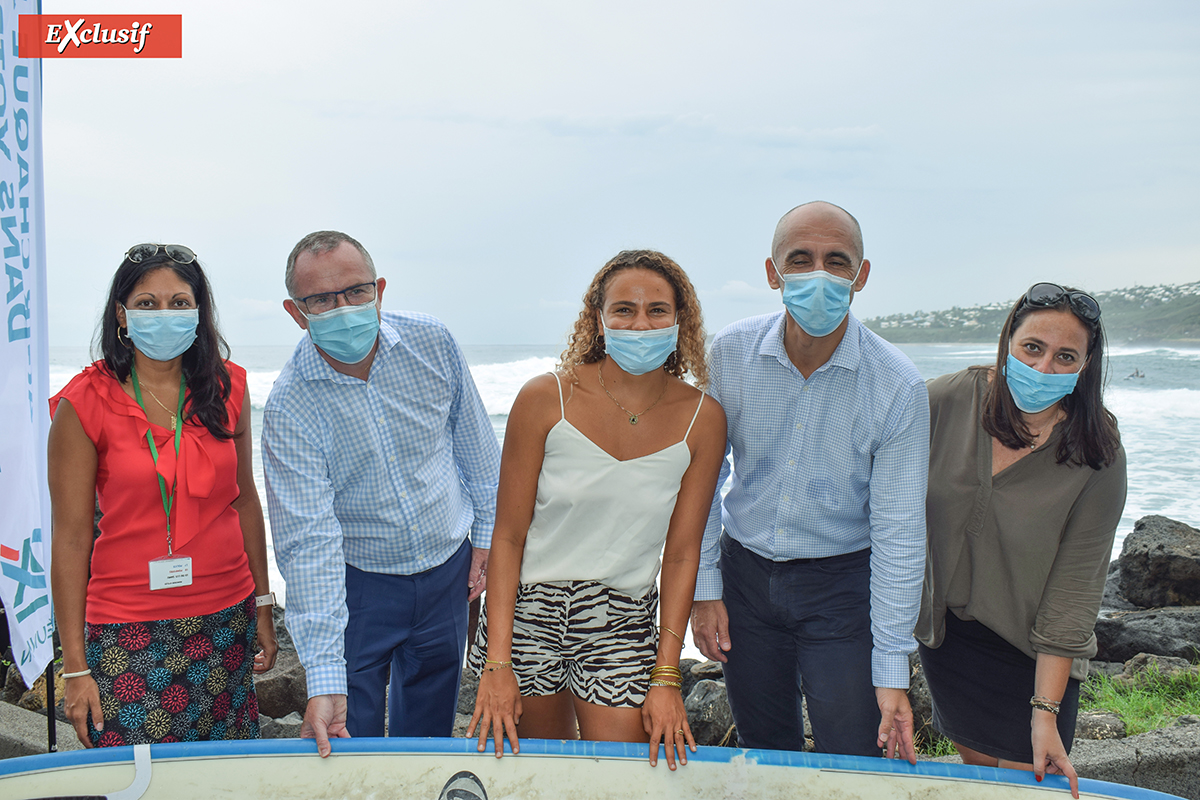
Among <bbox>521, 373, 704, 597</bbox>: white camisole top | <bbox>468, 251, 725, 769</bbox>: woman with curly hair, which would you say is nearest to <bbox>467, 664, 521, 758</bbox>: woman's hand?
<bbox>468, 251, 725, 769</bbox>: woman with curly hair

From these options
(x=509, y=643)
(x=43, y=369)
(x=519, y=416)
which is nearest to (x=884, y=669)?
(x=509, y=643)

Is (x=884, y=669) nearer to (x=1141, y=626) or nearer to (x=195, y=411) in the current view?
(x=195, y=411)

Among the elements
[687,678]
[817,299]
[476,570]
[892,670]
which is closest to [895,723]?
[892,670]

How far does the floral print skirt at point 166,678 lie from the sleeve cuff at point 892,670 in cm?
201

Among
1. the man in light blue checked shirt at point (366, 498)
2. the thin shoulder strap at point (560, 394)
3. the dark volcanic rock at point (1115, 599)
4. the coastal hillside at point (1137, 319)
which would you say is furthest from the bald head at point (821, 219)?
the coastal hillside at point (1137, 319)

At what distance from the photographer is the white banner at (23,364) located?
274cm

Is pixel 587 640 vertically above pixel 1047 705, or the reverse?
pixel 587 640

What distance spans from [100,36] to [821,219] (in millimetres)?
3355

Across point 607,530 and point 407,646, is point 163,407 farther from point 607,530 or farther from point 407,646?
point 607,530

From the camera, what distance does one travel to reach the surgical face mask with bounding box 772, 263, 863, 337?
2.27 m

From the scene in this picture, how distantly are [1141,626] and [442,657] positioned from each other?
Result: 17.3ft

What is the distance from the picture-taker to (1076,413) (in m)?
2.19

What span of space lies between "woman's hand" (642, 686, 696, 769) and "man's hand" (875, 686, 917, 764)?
578 mm

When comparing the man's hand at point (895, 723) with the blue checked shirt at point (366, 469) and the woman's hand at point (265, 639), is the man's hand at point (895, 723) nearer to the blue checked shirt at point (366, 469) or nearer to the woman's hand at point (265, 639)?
the blue checked shirt at point (366, 469)
